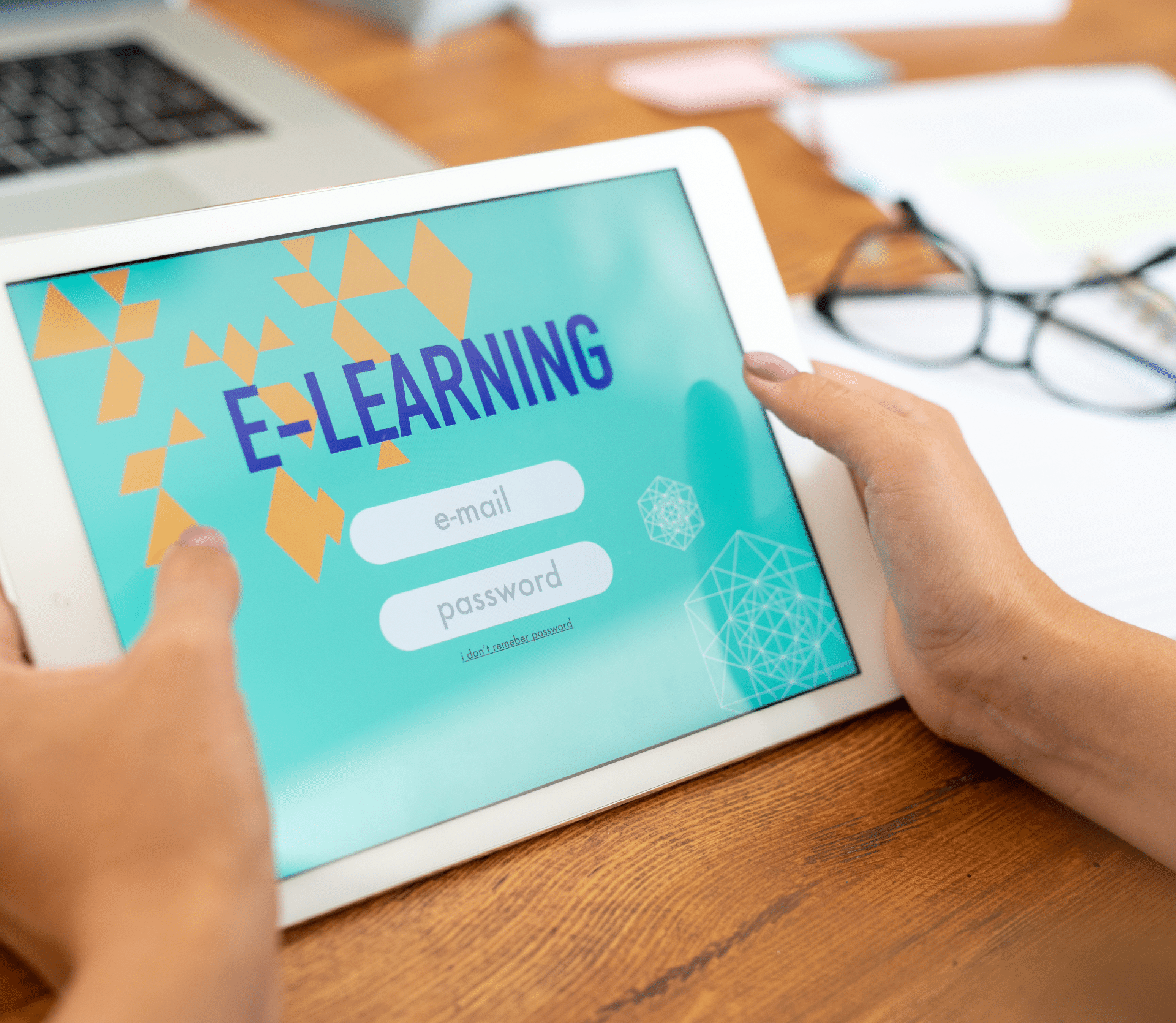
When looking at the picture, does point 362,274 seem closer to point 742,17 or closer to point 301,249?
point 301,249

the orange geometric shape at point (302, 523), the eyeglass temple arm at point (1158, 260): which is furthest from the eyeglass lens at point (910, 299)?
the orange geometric shape at point (302, 523)

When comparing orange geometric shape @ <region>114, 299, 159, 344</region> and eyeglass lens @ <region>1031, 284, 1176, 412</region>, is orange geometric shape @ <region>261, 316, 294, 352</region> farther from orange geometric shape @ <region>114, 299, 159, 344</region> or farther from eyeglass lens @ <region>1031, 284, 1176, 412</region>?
eyeglass lens @ <region>1031, 284, 1176, 412</region>

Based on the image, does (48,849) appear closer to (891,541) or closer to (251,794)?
(251,794)

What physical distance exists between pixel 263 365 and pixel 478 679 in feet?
0.56

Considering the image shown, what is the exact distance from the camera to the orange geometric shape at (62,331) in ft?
1.28

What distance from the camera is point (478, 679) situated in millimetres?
406

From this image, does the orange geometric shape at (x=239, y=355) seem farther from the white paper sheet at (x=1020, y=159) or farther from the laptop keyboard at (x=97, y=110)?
the white paper sheet at (x=1020, y=159)

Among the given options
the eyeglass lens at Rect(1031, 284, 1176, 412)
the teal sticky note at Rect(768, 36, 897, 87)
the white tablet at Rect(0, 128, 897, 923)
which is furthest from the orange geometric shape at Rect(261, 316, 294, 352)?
the teal sticky note at Rect(768, 36, 897, 87)

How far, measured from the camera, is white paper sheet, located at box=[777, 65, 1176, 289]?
0.84 meters

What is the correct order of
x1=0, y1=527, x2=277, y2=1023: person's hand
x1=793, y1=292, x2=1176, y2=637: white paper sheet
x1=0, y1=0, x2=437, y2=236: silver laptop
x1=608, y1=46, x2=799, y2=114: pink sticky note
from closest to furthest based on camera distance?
x1=0, y1=527, x2=277, y2=1023: person's hand < x1=793, y1=292, x2=1176, y2=637: white paper sheet < x1=0, y1=0, x2=437, y2=236: silver laptop < x1=608, y1=46, x2=799, y2=114: pink sticky note

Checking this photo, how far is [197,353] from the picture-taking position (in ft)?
1.34

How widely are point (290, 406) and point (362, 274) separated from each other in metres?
0.08

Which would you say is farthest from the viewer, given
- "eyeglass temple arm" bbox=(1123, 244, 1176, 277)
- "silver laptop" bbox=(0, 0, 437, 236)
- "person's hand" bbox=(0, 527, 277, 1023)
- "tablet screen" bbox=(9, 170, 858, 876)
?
"eyeglass temple arm" bbox=(1123, 244, 1176, 277)

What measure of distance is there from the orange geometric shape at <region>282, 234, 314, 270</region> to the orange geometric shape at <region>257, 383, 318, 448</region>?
0.21 feet
